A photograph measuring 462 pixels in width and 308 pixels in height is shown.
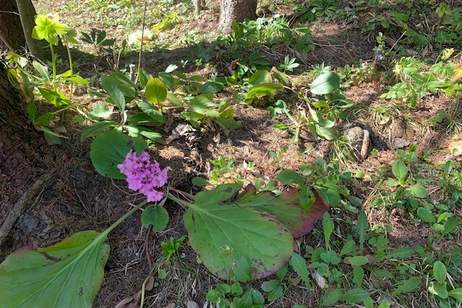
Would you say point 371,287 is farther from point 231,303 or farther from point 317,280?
point 231,303

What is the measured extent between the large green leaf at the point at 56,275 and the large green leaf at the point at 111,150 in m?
0.29

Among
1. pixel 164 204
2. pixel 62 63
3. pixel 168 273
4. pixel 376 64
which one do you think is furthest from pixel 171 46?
pixel 168 273

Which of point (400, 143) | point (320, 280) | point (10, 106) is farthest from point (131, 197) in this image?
point (400, 143)

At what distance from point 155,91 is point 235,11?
1.71 meters

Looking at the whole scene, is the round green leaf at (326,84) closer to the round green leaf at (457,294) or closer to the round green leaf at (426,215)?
the round green leaf at (426,215)

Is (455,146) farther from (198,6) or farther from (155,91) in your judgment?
(198,6)

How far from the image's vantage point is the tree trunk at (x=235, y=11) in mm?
3719

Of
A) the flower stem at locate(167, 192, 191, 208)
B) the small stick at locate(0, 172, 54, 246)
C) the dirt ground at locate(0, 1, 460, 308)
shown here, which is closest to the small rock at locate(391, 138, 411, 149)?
the dirt ground at locate(0, 1, 460, 308)

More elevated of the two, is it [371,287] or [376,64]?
[376,64]

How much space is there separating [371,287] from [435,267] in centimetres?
25

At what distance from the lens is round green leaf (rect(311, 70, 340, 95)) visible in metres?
2.54

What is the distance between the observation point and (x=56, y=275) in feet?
5.83

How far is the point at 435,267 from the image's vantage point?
1779 mm

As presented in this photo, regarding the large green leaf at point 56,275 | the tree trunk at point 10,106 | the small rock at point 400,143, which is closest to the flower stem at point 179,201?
the large green leaf at point 56,275
